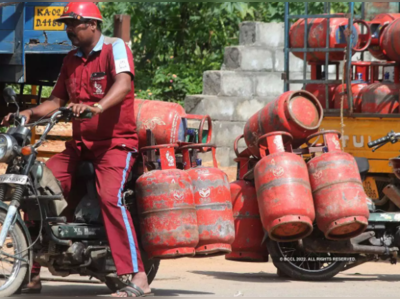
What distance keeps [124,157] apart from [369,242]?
2.52 m

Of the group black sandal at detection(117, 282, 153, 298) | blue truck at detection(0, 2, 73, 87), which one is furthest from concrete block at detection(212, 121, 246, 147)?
black sandal at detection(117, 282, 153, 298)

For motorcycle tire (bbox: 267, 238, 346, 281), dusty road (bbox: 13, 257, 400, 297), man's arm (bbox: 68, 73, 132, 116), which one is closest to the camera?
man's arm (bbox: 68, 73, 132, 116)

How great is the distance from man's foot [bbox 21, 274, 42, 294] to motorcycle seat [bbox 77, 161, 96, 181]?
76 centimetres

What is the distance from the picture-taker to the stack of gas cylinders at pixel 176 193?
5.50m

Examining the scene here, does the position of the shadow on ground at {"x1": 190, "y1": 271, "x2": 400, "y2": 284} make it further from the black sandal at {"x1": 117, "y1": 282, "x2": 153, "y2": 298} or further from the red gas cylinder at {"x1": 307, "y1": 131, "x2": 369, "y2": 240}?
the black sandal at {"x1": 117, "y1": 282, "x2": 153, "y2": 298}

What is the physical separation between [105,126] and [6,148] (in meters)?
0.76

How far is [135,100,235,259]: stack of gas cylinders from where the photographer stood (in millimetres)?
5500

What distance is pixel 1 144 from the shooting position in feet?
16.3

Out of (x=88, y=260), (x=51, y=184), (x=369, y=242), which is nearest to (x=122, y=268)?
(x=88, y=260)

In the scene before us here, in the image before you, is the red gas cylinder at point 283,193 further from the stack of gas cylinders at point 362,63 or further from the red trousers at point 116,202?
the stack of gas cylinders at point 362,63

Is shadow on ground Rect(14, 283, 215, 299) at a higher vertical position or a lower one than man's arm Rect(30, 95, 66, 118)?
lower

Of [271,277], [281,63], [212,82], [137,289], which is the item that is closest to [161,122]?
[137,289]

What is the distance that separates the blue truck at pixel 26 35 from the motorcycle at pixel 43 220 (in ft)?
14.1

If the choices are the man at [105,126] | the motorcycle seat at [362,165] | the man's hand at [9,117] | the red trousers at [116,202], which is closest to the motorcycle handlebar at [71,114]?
the man at [105,126]
